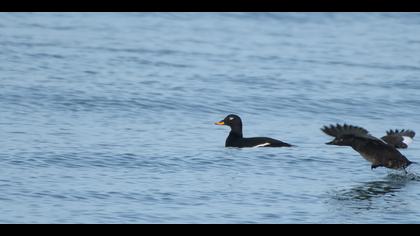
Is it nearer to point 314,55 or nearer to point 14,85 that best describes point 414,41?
point 314,55

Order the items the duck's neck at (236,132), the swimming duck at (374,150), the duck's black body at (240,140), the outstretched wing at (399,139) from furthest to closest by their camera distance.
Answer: the duck's neck at (236,132) < the duck's black body at (240,140) < the outstretched wing at (399,139) < the swimming duck at (374,150)

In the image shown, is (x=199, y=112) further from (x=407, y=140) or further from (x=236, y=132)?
(x=407, y=140)

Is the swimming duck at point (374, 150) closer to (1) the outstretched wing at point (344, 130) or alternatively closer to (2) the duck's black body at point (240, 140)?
(1) the outstretched wing at point (344, 130)

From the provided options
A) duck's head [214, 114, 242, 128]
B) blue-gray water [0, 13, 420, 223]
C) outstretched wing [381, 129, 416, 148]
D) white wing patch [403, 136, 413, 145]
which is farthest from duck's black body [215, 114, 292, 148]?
white wing patch [403, 136, 413, 145]

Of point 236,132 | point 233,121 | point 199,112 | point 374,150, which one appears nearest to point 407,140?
point 374,150

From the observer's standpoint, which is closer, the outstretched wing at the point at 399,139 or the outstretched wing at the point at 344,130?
the outstretched wing at the point at 344,130

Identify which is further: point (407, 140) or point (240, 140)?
point (240, 140)

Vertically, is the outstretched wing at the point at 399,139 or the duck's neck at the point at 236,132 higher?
the duck's neck at the point at 236,132

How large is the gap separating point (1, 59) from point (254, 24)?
31.6ft

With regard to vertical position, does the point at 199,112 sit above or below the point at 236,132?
above

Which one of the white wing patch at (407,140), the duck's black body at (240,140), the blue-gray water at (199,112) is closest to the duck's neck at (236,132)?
the duck's black body at (240,140)

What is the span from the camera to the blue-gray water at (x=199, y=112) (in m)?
12.5

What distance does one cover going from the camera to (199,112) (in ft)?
62.8
